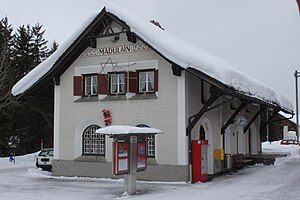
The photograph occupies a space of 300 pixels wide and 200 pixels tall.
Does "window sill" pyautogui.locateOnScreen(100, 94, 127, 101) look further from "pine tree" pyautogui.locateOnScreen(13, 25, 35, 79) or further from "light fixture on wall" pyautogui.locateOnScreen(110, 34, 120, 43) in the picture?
"pine tree" pyautogui.locateOnScreen(13, 25, 35, 79)

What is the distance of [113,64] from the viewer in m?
19.0

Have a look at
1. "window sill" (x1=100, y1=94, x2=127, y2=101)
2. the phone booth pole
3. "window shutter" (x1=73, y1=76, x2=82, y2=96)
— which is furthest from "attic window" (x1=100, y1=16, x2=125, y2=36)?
the phone booth pole

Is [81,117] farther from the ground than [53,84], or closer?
closer

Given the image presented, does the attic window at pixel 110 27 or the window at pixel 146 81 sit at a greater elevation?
the attic window at pixel 110 27

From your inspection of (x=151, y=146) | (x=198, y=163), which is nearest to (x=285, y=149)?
(x=151, y=146)

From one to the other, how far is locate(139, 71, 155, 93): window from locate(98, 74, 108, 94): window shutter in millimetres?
1614

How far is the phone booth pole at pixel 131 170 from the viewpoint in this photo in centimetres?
1355

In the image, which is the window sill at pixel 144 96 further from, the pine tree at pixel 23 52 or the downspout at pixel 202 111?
the pine tree at pixel 23 52

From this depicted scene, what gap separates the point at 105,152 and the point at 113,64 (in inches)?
152

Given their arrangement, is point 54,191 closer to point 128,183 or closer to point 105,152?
point 128,183

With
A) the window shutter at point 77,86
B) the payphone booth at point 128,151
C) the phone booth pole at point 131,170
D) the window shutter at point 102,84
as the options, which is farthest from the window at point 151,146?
the window shutter at point 77,86

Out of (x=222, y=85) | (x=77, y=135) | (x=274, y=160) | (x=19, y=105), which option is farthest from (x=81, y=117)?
(x=19, y=105)

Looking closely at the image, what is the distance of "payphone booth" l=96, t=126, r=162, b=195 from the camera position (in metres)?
13.0

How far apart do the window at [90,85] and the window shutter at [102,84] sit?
505 mm
